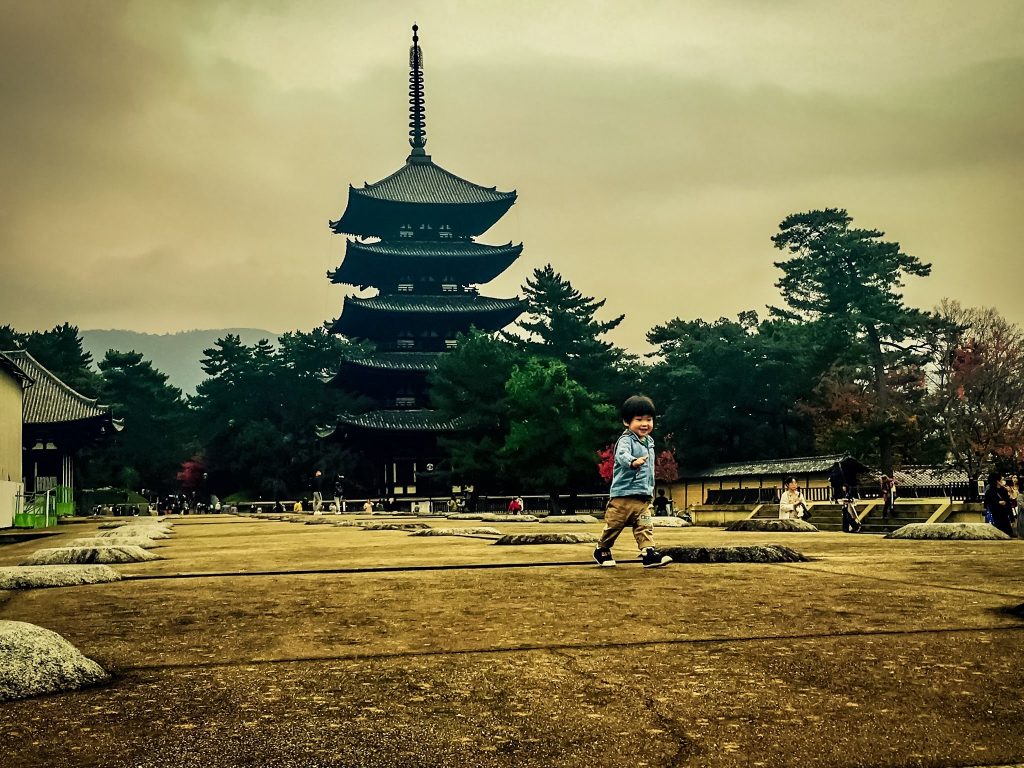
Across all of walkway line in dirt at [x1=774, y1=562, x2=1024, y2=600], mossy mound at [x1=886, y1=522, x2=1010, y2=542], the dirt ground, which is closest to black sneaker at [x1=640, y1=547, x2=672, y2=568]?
walkway line in dirt at [x1=774, y1=562, x2=1024, y2=600]

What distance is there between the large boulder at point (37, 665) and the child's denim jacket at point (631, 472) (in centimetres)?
469

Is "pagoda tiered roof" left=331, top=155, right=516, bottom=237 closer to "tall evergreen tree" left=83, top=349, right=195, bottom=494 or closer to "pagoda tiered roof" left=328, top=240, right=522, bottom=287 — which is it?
"pagoda tiered roof" left=328, top=240, right=522, bottom=287

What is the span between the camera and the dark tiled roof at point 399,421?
46156mm

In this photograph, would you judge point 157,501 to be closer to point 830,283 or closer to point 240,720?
point 830,283

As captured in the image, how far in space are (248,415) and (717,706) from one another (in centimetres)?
5810

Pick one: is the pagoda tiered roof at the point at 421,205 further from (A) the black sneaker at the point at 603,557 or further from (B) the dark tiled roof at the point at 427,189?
(A) the black sneaker at the point at 603,557

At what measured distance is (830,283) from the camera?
2165 inches

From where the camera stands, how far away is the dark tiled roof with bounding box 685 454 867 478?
114 ft

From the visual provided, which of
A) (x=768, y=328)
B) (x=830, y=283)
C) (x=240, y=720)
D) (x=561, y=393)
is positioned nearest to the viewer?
(x=240, y=720)

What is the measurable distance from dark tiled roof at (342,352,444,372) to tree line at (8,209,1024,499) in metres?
3.03

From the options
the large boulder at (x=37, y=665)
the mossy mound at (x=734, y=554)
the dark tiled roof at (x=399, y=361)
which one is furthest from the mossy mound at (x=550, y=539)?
the dark tiled roof at (x=399, y=361)

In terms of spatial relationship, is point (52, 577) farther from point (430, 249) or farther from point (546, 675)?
point (430, 249)

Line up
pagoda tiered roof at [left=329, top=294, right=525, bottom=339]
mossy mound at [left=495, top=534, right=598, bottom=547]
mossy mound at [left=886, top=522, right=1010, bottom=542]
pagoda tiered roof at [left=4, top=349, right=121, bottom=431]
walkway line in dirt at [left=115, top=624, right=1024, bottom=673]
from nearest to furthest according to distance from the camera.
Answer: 1. walkway line in dirt at [left=115, top=624, right=1024, bottom=673]
2. mossy mound at [left=495, top=534, right=598, bottom=547]
3. mossy mound at [left=886, top=522, right=1010, bottom=542]
4. pagoda tiered roof at [left=4, top=349, right=121, bottom=431]
5. pagoda tiered roof at [left=329, top=294, right=525, bottom=339]

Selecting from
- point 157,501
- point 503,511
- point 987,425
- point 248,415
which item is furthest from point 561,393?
point 157,501
